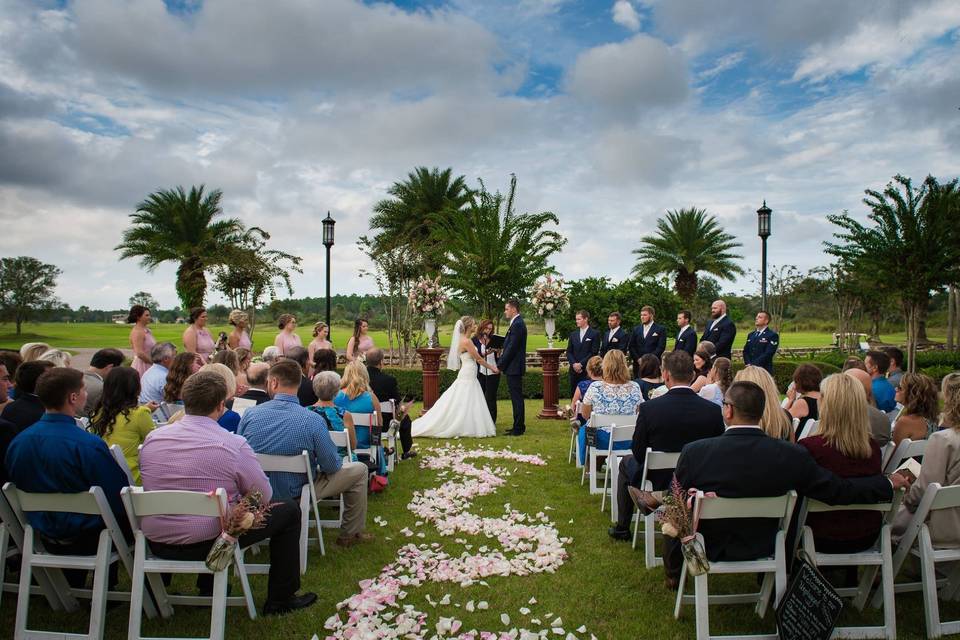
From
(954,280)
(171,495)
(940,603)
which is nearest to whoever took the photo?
(171,495)

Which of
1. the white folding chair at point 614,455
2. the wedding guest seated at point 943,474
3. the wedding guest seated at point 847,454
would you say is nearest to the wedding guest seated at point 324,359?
the white folding chair at point 614,455

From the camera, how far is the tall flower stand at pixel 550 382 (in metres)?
12.7

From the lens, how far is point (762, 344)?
11008 millimetres

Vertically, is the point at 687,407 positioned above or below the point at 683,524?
above

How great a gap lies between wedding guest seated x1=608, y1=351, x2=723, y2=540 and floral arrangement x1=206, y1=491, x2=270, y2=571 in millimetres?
2667

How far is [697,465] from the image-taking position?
357 centimetres

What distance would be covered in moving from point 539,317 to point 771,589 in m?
10.3

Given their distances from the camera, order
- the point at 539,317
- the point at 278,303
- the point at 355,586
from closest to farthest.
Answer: the point at 355,586 < the point at 539,317 < the point at 278,303

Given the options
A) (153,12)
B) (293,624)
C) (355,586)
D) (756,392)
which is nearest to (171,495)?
(293,624)

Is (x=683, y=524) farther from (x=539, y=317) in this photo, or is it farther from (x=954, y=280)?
(x=954, y=280)

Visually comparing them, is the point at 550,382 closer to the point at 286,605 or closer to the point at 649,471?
the point at 649,471

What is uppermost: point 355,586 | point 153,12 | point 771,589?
point 153,12

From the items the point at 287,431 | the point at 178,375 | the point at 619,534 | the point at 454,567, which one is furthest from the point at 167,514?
the point at 619,534

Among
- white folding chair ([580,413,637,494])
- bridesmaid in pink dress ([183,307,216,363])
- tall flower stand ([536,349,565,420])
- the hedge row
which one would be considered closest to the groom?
tall flower stand ([536,349,565,420])
